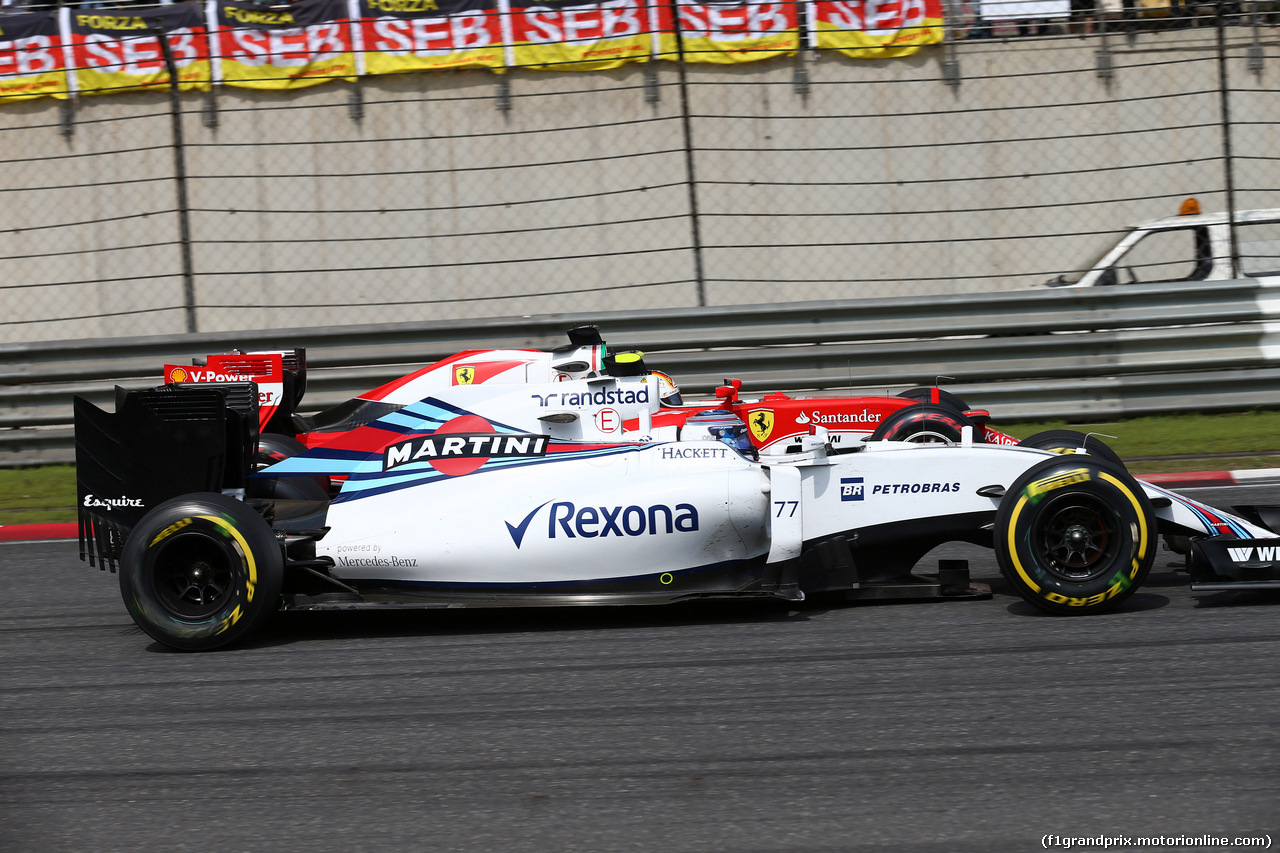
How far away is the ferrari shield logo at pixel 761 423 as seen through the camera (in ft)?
23.5

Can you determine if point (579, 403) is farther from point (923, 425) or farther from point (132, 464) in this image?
point (132, 464)

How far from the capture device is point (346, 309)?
15.6m

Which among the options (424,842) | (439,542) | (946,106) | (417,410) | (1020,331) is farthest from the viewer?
(946,106)

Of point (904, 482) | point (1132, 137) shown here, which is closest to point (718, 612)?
point (904, 482)

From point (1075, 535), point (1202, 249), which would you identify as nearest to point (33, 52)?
point (1202, 249)

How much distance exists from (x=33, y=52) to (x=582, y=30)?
6195 mm

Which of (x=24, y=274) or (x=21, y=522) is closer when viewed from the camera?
(x=21, y=522)

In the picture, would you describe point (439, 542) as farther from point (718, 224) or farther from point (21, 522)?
point (718, 224)

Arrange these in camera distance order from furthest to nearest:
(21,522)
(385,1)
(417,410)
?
(385,1) < (21,522) < (417,410)

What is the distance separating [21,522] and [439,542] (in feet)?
14.4

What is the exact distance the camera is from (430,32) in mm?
14445

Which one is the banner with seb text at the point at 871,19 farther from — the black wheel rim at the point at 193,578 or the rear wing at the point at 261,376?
the black wheel rim at the point at 193,578

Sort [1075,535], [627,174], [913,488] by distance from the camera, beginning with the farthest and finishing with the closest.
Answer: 1. [627,174]
2. [913,488]
3. [1075,535]

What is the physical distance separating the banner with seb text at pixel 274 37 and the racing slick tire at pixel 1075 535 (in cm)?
1104
